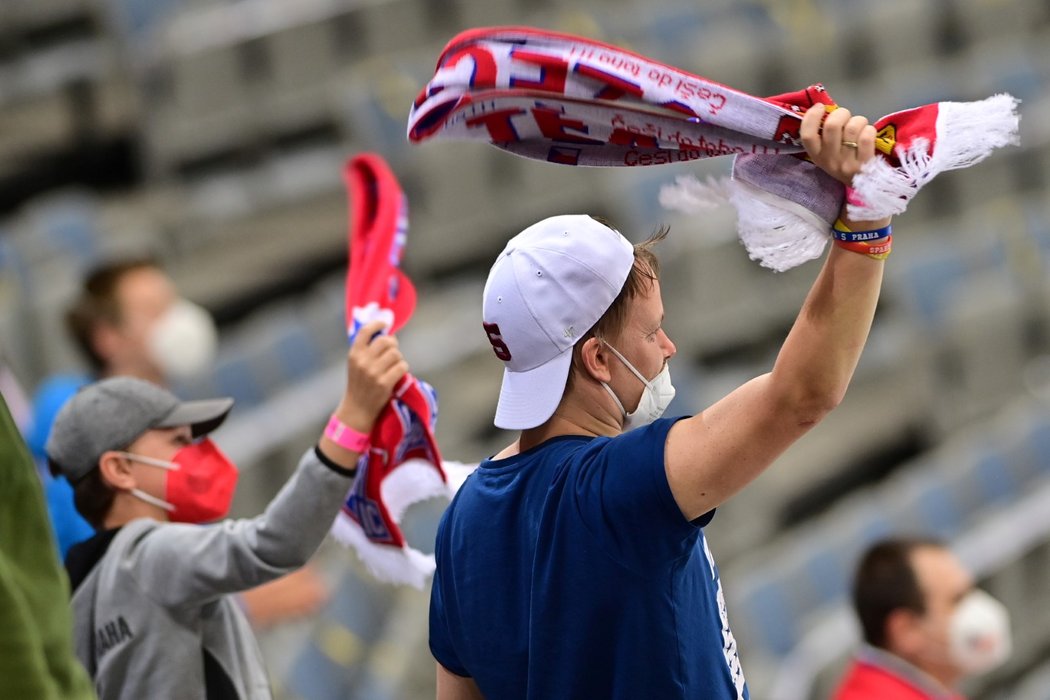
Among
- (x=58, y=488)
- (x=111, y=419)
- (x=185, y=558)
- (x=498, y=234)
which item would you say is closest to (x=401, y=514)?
(x=185, y=558)

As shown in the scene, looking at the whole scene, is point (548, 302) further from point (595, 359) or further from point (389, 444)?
point (389, 444)

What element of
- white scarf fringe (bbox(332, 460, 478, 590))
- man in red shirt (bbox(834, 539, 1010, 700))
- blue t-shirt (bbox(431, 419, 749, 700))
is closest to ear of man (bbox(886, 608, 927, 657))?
man in red shirt (bbox(834, 539, 1010, 700))

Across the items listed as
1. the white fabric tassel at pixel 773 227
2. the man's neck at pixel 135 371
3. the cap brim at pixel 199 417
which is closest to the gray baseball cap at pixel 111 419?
the cap brim at pixel 199 417

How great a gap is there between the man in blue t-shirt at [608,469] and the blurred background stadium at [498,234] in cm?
275

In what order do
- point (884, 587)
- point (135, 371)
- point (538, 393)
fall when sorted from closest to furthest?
1. point (538, 393)
2. point (884, 587)
3. point (135, 371)

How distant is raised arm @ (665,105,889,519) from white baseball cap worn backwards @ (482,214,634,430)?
0.23 m

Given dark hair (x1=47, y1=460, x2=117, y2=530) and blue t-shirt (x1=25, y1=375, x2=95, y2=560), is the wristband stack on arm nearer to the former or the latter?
dark hair (x1=47, y1=460, x2=117, y2=530)

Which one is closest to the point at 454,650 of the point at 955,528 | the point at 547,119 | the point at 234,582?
the point at 234,582

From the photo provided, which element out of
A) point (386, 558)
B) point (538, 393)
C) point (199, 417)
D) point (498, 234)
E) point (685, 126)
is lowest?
point (498, 234)

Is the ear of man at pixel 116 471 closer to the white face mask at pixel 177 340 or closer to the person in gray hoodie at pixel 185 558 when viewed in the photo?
the person in gray hoodie at pixel 185 558

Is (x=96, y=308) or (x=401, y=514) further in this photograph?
(x=96, y=308)

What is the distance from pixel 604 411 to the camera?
5.37ft

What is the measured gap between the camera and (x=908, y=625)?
9.26ft

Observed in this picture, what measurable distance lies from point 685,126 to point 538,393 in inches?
12.9
